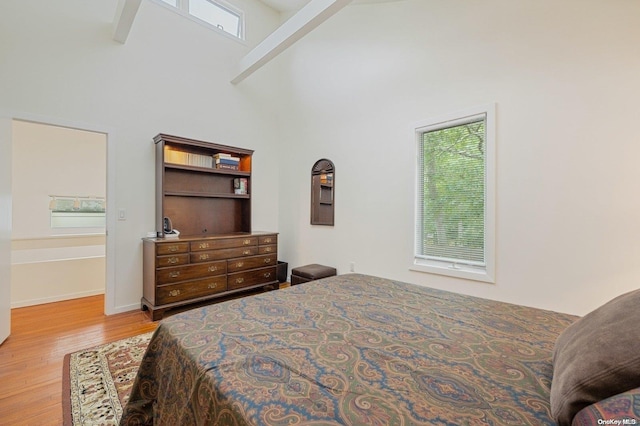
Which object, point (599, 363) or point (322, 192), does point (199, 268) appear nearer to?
point (322, 192)

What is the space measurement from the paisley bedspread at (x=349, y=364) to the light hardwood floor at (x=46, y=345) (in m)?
0.96

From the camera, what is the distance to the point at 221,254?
11.5ft

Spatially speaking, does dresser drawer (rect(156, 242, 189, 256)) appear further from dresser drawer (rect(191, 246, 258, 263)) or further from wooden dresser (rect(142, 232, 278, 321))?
dresser drawer (rect(191, 246, 258, 263))

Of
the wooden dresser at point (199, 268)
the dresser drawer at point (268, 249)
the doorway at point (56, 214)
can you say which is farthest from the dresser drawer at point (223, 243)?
the doorway at point (56, 214)

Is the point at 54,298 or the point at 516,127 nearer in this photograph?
the point at 516,127

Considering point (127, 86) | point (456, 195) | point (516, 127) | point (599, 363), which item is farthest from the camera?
point (127, 86)

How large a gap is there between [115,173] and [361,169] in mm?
2962

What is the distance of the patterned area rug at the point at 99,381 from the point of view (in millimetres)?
1583

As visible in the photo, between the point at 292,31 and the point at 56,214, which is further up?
the point at 292,31

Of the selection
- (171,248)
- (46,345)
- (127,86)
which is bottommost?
(46,345)

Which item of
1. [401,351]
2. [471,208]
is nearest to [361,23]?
[471,208]

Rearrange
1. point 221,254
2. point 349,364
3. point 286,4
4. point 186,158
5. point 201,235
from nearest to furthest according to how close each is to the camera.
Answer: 1. point 349,364
2. point 221,254
3. point 186,158
4. point 201,235
5. point 286,4

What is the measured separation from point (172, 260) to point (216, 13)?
3727 mm

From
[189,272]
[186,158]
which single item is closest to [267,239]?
[189,272]
